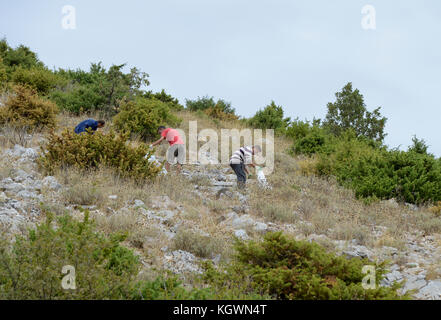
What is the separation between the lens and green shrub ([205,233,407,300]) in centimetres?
411

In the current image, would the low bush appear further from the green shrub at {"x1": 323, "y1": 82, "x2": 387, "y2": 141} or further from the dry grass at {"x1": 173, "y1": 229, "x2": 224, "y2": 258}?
the dry grass at {"x1": 173, "y1": 229, "x2": 224, "y2": 258}

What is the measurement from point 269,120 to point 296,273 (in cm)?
1588

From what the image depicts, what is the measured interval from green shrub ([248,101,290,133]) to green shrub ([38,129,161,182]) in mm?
10698

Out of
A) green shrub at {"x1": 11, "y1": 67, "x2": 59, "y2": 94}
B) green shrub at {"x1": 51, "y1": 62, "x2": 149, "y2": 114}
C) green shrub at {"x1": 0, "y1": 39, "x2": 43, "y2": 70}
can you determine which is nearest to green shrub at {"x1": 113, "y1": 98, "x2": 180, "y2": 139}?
green shrub at {"x1": 51, "y1": 62, "x2": 149, "y2": 114}

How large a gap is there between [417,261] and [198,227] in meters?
3.50

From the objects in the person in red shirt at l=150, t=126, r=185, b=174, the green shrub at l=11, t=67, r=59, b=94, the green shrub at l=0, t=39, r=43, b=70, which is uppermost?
the green shrub at l=0, t=39, r=43, b=70

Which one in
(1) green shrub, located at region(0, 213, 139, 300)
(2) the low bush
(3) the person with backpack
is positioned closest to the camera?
(1) green shrub, located at region(0, 213, 139, 300)

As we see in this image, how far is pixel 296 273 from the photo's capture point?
181 inches

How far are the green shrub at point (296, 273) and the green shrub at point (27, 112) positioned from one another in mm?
8977

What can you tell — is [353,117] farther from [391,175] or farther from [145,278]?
[145,278]

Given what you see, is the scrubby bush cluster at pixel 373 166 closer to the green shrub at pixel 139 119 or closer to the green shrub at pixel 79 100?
the green shrub at pixel 139 119

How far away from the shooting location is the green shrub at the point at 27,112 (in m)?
11.8
